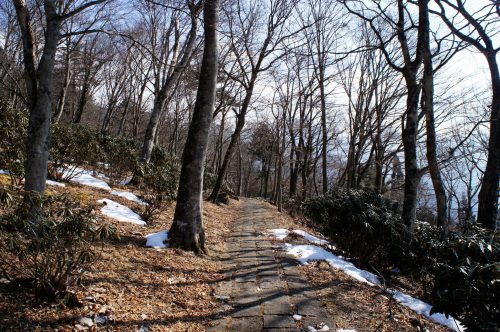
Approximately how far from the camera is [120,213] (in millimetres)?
6430

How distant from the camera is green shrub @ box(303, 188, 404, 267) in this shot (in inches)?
229

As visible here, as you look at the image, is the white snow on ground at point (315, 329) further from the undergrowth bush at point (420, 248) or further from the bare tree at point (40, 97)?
the bare tree at point (40, 97)

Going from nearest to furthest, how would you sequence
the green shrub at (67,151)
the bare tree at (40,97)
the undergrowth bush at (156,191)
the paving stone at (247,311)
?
the paving stone at (247,311) < the bare tree at (40,97) < the undergrowth bush at (156,191) < the green shrub at (67,151)

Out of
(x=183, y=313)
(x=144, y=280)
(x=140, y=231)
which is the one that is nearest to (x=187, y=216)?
(x=140, y=231)

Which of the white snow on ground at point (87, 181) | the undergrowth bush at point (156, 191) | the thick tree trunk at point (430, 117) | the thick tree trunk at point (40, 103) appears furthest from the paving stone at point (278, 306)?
the white snow on ground at point (87, 181)

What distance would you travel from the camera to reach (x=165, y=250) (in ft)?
16.3

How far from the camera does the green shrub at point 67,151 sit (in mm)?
7539

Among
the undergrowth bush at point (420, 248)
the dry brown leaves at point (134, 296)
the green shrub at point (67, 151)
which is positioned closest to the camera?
the dry brown leaves at point (134, 296)

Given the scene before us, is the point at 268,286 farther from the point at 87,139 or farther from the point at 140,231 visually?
the point at 87,139

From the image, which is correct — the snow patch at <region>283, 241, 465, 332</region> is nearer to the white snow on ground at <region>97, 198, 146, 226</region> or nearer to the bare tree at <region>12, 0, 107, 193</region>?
the white snow on ground at <region>97, 198, 146, 226</region>

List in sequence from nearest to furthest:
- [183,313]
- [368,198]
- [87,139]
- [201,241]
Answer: [183,313] → [201,241] → [368,198] → [87,139]

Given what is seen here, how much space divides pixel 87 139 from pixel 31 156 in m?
5.00

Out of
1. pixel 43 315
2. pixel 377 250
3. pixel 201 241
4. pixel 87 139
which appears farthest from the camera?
pixel 87 139

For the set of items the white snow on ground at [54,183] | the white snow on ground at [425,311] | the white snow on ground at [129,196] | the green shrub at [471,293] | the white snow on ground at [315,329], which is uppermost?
the white snow on ground at [54,183]
